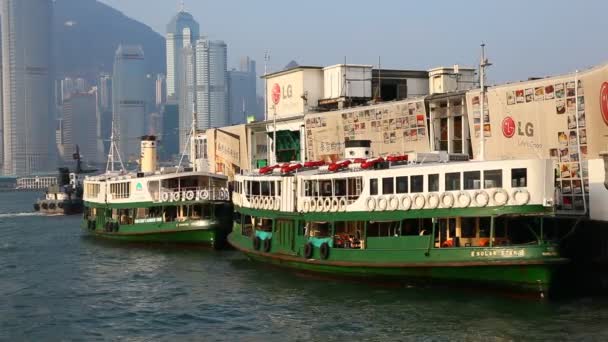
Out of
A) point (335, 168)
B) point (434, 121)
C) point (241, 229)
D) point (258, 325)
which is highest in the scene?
point (434, 121)

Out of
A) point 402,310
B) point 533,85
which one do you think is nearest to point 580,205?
point 533,85

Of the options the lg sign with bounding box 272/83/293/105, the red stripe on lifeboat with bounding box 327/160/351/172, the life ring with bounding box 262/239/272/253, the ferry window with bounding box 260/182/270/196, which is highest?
the lg sign with bounding box 272/83/293/105

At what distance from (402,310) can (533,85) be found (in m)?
12.5

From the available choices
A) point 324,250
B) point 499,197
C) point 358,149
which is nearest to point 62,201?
point 358,149

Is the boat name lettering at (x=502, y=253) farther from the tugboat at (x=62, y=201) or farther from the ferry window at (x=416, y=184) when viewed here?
the tugboat at (x=62, y=201)

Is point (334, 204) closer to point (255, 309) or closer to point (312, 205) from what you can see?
point (312, 205)

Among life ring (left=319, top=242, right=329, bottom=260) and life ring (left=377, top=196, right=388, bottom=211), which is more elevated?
life ring (left=377, top=196, right=388, bottom=211)

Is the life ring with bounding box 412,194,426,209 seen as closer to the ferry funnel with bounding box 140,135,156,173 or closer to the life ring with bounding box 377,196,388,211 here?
the life ring with bounding box 377,196,388,211

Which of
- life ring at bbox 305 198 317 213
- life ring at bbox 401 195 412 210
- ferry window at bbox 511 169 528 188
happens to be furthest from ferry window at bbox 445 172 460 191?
life ring at bbox 305 198 317 213

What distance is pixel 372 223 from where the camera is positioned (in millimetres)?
29047

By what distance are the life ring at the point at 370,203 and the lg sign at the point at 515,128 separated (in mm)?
8602

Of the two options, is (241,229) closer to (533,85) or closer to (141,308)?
(141,308)

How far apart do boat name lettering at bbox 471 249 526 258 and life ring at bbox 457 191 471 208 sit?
1.49m

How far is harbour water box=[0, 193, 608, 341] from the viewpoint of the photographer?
22.9 metres
